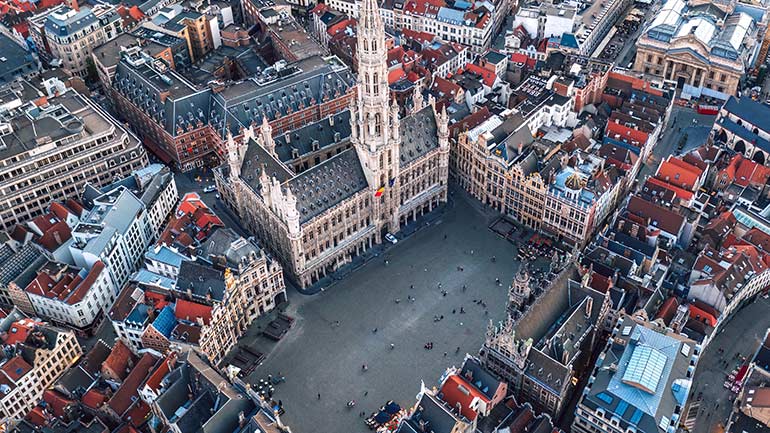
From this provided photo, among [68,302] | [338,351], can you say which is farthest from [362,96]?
[68,302]

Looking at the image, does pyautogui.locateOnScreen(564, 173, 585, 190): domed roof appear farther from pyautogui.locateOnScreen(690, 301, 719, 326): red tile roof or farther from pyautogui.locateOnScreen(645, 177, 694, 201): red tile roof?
pyautogui.locateOnScreen(690, 301, 719, 326): red tile roof

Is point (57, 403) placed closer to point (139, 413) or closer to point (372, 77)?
point (139, 413)

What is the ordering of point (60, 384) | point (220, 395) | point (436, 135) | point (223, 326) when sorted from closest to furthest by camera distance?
point (220, 395)
point (60, 384)
point (223, 326)
point (436, 135)

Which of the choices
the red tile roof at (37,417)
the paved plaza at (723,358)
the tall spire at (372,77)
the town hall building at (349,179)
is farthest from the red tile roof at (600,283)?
the red tile roof at (37,417)

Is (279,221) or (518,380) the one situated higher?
(279,221)

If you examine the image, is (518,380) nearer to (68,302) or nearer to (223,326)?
(223,326)

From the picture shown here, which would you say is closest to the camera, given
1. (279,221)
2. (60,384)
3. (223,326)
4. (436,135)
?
(60,384)

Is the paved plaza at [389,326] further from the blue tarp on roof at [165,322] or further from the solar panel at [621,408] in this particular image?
the solar panel at [621,408]
